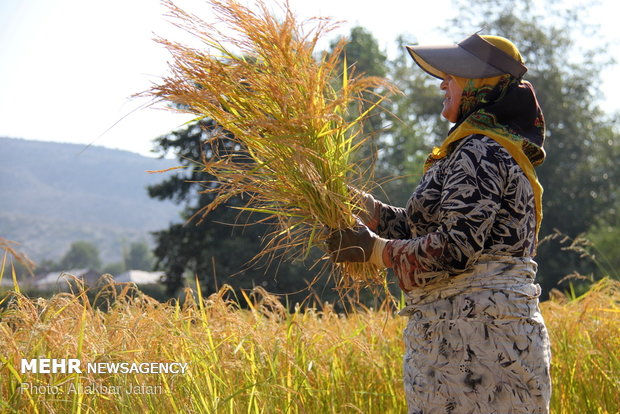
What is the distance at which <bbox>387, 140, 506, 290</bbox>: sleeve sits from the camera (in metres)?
1.71

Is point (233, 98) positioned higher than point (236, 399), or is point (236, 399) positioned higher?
point (233, 98)

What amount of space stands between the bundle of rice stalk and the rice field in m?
0.57

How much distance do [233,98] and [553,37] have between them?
25.9 meters

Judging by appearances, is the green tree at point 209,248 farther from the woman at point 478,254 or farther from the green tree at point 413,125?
the woman at point 478,254

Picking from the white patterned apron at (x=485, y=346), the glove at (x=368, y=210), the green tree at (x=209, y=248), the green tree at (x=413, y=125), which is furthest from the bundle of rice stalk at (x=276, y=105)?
the green tree at (x=413, y=125)

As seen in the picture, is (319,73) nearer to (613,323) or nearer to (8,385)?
(8,385)

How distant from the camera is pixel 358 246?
1.98 meters

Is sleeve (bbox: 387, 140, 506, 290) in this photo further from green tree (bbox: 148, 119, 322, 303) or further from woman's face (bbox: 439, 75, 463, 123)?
green tree (bbox: 148, 119, 322, 303)

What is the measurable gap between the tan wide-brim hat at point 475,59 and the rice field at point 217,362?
96cm

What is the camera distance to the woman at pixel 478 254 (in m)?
1.75

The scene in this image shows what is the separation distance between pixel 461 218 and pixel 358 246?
0.38 meters

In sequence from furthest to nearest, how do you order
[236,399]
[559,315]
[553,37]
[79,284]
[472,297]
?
[553,37] < [559,315] < [79,284] < [236,399] < [472,297]

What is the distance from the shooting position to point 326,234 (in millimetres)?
2205

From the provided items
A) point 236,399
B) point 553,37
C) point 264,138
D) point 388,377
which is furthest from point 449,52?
point 553,37
